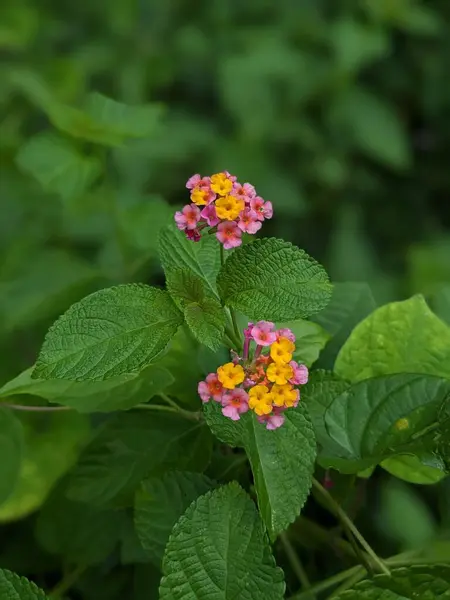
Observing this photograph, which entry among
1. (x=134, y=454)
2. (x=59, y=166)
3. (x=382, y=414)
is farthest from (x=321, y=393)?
(x=59, y=166)

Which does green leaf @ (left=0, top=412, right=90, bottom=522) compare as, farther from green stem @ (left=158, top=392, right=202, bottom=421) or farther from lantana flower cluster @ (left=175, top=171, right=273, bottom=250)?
lantana flower cluster @ (left=175, top=171, right=273, bottom=250)

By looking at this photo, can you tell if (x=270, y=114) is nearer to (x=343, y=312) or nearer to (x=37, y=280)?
(x=37, y=280)

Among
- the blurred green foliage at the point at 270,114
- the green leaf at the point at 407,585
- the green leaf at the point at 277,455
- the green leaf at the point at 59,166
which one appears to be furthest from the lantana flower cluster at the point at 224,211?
the blurred green foliage at the point at 270,114

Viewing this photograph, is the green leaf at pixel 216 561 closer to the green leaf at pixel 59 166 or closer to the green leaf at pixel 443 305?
the green leaf at pixel 443 305

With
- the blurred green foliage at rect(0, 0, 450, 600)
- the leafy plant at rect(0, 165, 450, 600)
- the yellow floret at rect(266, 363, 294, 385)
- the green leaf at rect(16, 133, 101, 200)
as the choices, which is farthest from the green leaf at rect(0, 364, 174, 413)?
the blurred green foliage at rect(0, 0, 450, 600)

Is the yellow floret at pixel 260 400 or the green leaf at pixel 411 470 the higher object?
the yellow floret at pixel 260 400
